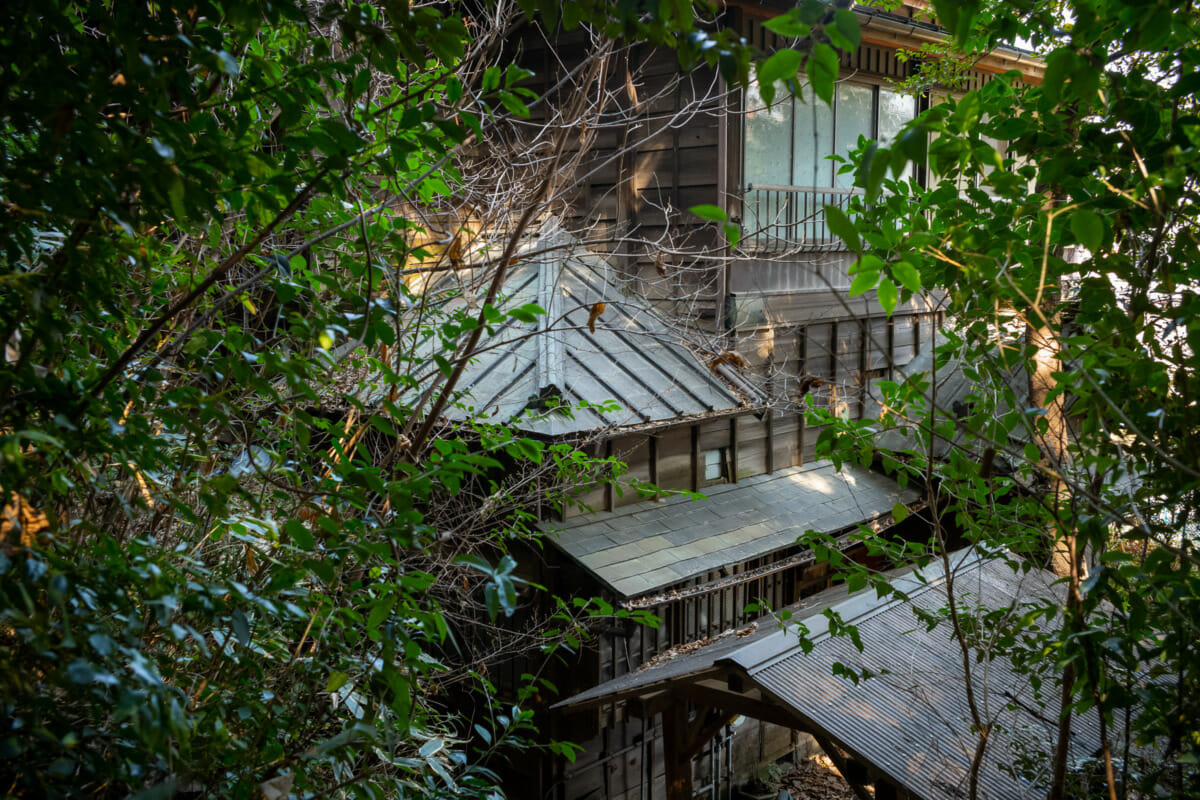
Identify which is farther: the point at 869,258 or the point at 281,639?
the point at 281,639

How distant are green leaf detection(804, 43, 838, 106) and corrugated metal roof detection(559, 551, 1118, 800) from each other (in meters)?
3.11

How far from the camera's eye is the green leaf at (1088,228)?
1.93 meters

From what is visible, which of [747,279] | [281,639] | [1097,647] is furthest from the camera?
[747,279]

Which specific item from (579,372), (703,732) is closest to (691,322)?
(579,372)

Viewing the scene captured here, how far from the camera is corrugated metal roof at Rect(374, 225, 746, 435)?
25.4 ft

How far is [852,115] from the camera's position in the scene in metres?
11.5

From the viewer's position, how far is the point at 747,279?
10508mm

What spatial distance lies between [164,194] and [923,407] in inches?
111

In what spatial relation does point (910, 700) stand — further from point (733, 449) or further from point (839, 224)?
point (733, 449)

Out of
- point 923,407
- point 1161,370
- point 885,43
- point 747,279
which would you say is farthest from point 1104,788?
point 885,43

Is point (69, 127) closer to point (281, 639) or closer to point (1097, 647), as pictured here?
point (281, 639)

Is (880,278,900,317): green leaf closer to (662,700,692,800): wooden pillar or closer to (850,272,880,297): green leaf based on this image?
(850,272,880,297): green leaf

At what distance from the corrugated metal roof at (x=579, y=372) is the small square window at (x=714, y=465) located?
4.18ft

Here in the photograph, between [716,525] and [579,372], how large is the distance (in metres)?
2.41
